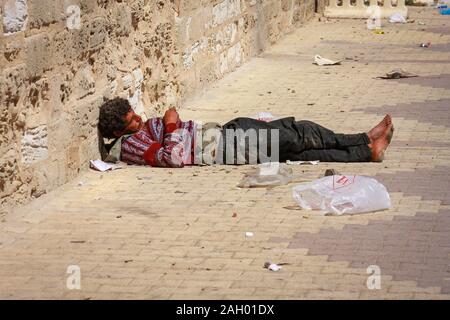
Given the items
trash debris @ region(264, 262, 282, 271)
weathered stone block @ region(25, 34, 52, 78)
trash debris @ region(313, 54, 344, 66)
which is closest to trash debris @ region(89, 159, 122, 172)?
weathered stone block @ region(25, 34, 52, 78)

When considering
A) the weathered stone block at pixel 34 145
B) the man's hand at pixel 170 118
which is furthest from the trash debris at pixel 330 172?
the weathered stone block at pixel 34 145

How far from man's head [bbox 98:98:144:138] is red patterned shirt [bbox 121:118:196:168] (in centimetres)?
8

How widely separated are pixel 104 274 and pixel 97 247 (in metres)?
0.54

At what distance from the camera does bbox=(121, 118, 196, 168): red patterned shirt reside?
8.56 meters

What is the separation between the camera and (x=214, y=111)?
10852 mm

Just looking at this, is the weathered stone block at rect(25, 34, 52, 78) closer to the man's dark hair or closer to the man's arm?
the man's dark hair

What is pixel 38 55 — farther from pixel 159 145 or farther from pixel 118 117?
pixel 159 145

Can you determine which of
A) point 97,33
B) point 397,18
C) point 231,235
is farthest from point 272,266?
point 397,18

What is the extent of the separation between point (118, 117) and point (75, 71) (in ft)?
1.83

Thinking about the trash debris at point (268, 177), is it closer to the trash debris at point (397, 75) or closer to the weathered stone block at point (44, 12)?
the weathered stone block at point (44, 12)

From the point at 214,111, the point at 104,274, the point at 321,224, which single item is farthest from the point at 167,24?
the point at 104,274

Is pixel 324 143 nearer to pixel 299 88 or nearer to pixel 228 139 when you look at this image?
pixel 228 139

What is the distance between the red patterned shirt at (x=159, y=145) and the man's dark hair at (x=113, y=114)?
141 millimetres

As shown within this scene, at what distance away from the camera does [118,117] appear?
8609 mm
